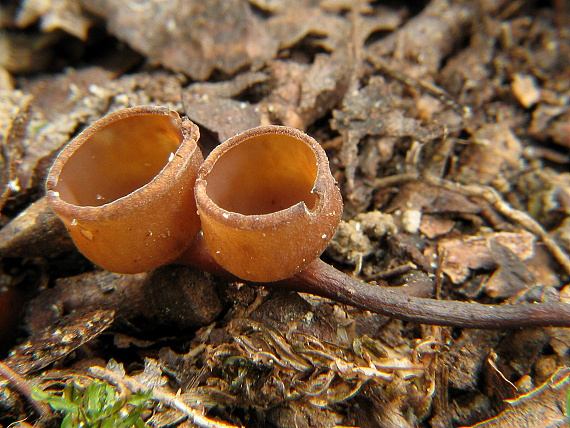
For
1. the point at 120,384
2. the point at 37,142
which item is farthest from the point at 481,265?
the point at 37,142

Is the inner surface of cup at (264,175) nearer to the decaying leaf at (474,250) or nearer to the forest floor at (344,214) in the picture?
the forest floor at (344,214)

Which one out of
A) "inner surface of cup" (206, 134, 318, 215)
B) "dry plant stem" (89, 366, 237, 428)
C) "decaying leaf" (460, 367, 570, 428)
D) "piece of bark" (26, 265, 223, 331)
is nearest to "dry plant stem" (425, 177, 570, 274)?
"decaying leaf" (460, 367, 570, 428)

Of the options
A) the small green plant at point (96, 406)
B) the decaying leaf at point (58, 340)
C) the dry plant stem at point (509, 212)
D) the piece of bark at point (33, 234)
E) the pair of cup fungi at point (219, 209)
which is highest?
the pair of cup fungi at point (219, 209)

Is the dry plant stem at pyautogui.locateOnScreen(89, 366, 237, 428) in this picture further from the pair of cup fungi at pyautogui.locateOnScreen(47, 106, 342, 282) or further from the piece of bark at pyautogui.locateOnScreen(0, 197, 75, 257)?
the piece of bark at pyautogui.locateOnScreen(0, 197, 75, 257)

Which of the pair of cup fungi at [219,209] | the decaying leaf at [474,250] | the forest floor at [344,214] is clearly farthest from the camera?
the decaying leaf at [474,250]

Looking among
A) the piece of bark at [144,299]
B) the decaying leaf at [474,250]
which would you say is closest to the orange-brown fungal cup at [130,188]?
the piece of bark at [144,299]

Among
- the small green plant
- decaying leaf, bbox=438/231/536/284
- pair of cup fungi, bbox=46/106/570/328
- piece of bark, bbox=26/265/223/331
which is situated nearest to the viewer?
the small green plant

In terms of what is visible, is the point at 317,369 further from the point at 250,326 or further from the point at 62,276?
the point at 62,276
